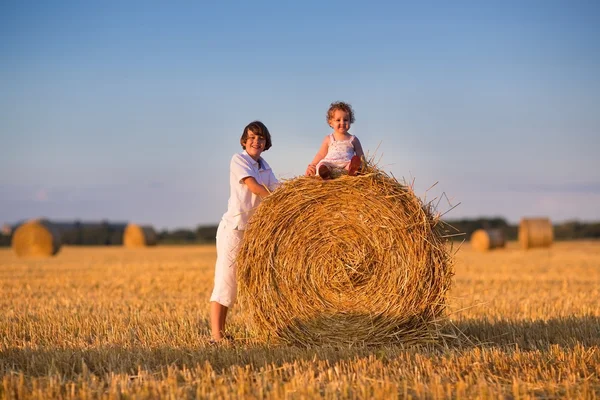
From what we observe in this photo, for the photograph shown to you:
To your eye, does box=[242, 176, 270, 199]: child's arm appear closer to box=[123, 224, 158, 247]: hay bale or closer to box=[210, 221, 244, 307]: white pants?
box=[210, 221, 244, 307]: white pants

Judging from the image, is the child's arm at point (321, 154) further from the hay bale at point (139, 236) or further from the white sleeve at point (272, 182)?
the hay bale at point (139, 236)

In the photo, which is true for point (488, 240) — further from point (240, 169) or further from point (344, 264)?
point (240, 169)

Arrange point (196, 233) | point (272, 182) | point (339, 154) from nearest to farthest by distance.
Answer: point (339, 154), point (272, 182), point (196, 233)

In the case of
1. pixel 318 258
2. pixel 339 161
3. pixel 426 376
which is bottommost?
pixel 426 376

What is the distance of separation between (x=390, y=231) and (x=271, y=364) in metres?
1.48

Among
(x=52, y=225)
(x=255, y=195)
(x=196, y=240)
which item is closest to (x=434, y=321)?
(x=255, y=195)

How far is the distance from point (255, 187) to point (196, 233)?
38.3 meters

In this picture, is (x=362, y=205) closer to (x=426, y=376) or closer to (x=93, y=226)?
(x=426, y=376)

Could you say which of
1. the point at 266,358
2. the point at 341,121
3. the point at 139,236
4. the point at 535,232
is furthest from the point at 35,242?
the point at 266,358

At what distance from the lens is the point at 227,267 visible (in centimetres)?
592

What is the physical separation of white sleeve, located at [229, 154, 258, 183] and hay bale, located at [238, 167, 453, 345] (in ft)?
0.99

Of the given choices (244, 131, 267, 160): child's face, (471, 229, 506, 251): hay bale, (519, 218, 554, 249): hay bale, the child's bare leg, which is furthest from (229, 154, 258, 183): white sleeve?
(471, 229, 506, 251): hay bale

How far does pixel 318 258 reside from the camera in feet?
18.7

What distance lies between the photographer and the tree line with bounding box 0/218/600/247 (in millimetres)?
39281
